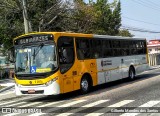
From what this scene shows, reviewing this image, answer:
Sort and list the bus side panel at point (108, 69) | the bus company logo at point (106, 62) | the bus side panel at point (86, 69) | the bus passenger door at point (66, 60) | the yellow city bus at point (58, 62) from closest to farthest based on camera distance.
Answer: the yellow city bus at point (58, 62) < the bus passenger door at point (66, 60) < the bus side panel at point (86, 69) < the bus side panel at point (108, 69) < the bus company logo at point (106, 62)

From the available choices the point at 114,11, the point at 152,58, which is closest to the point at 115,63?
the point at 114,11

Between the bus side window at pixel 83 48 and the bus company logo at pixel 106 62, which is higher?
the bus side window at pixel 83 48

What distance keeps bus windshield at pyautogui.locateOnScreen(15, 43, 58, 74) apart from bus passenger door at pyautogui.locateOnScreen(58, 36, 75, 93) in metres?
0.38

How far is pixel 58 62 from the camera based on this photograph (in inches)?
613

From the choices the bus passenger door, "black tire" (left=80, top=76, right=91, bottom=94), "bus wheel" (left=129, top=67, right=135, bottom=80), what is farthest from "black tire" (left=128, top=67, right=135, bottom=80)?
the bus passenger door

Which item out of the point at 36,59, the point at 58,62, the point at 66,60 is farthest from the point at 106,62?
the point at 36,59

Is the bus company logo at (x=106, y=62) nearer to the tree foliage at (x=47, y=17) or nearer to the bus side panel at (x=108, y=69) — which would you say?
the bus side panel at (x=108, y=69)

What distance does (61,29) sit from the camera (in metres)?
39.7

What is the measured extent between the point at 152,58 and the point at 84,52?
131ft

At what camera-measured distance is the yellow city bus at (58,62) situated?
15.5 m

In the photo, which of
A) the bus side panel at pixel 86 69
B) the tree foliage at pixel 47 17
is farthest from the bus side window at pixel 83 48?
the tree foliage at pixel 47 17

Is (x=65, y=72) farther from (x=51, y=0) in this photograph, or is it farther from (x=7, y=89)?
(x=51, y=0)

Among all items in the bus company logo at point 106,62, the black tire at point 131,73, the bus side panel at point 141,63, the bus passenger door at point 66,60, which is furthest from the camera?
the bus side panel at point 141,63

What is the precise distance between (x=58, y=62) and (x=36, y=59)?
3.17 feet
